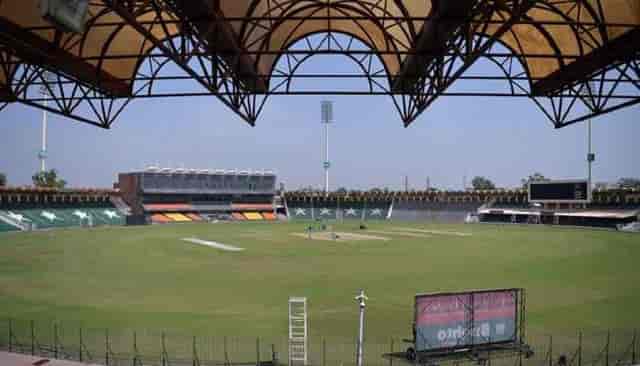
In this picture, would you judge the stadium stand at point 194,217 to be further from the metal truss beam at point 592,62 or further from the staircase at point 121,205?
the metal truss beam at point 592,62

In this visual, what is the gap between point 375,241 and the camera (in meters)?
52.2

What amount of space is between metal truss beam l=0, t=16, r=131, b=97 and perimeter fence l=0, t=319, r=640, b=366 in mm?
7552

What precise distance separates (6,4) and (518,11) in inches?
427

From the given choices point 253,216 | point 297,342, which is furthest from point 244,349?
point 253,216

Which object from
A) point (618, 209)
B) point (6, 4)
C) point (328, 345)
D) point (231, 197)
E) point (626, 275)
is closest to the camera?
point (6, 4)

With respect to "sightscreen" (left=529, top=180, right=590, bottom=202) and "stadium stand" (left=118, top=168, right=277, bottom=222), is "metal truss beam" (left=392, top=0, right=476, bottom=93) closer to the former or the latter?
"sightscreen" (left=529, top=180, right=590, bottom=202)

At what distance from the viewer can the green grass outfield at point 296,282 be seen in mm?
18938

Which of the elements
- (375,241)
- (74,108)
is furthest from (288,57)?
(375,241)

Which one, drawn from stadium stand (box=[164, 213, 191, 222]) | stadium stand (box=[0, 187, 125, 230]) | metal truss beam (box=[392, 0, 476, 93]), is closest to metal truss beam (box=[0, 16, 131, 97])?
metal truss beam (box=[392, 0, 476, 93])

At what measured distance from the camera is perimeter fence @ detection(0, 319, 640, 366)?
45.6ft

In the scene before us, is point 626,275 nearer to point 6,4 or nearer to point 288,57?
point 288,57

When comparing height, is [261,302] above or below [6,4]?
below

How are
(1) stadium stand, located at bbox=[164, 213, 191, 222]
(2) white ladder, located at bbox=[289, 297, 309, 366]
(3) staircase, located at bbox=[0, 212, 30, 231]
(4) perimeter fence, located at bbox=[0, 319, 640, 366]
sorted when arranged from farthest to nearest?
(1) stadium stand, located at bbox=[164, 213, 191, 222]
(3) staircase, located at bbox=[0, 212, 30, 231]
(4) perimeter fence, located at bbox=[0, 319, 640, 366]
(2) white ladder, located at bbox=[289, 297, 309, 366]

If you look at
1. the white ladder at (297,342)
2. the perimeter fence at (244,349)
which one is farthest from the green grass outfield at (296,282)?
the perimeter fence at (244,349)
